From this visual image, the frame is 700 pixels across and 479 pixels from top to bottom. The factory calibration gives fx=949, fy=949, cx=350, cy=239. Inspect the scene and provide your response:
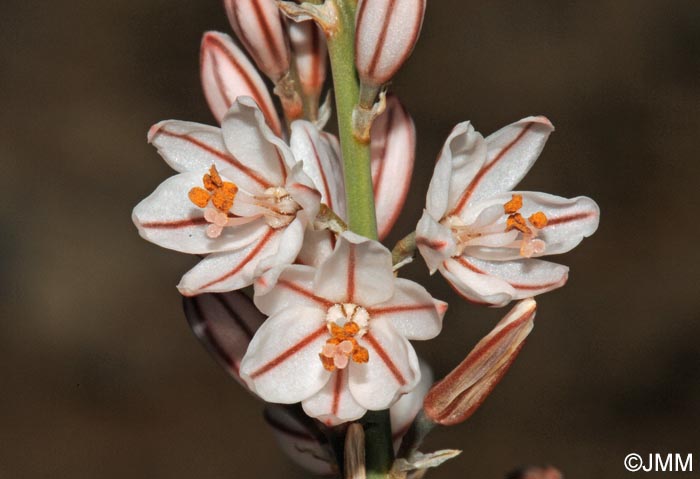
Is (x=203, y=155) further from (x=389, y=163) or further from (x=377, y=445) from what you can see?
(x=377, y=445)

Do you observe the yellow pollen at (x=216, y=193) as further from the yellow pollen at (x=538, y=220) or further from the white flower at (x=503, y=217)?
the yellow pollen at (x=538, y=220)

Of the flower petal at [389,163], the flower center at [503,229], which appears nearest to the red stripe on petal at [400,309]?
the flower center at [503,229]

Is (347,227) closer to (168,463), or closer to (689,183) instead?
(168,463)

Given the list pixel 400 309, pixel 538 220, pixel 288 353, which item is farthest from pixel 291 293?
pixel 538 220

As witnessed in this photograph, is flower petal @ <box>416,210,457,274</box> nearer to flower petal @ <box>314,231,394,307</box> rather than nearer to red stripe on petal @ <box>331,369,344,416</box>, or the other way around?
flower petal @ <box>314,231,394,307</box>

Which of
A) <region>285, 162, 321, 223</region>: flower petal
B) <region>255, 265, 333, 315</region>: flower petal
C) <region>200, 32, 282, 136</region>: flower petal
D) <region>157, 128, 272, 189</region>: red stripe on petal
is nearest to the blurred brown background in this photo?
<region>200, 32, 282, 136</region>: flower petal

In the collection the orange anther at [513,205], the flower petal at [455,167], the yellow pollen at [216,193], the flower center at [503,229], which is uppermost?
the yellow pollen at [216,193]

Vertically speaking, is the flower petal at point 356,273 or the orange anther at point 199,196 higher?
the orange anther at point 199,196

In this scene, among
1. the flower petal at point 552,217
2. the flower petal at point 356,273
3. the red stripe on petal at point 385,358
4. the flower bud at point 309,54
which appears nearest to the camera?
the flower petal at point 356,273
